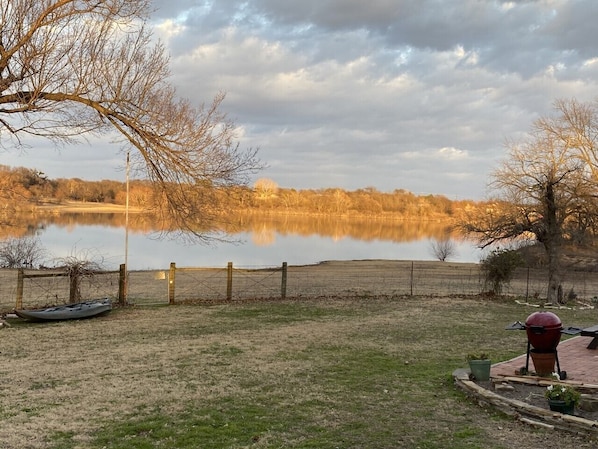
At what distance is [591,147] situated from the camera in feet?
86.4

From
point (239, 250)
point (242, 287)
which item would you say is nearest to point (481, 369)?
point (242, 287)

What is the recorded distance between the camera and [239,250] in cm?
4366

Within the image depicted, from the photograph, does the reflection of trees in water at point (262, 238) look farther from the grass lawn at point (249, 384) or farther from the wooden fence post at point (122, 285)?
the grass lawn at point (249, 384)

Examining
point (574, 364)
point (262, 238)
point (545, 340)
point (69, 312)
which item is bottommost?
point (69, 312)

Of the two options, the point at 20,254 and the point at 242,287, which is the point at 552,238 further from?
the point at 20,254

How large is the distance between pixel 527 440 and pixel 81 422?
4.26 meters

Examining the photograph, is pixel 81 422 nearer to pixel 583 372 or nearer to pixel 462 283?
pixel 583 372

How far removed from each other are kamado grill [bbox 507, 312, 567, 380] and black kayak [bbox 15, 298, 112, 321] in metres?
9.61

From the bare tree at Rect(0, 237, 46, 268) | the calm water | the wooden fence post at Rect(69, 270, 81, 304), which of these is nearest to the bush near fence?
the wooden fence post at Rect(69, 270, 81, 304)

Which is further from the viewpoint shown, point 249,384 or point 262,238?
point 262,238

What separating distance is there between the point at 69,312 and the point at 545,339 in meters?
9.94

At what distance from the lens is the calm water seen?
35.4 meters

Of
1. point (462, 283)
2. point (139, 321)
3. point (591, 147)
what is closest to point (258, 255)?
point (462, 283)

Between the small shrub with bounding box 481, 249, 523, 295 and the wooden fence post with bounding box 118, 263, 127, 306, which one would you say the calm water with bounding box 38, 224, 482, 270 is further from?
the wooden fence post with bounding box 118, 263, 127, 306
